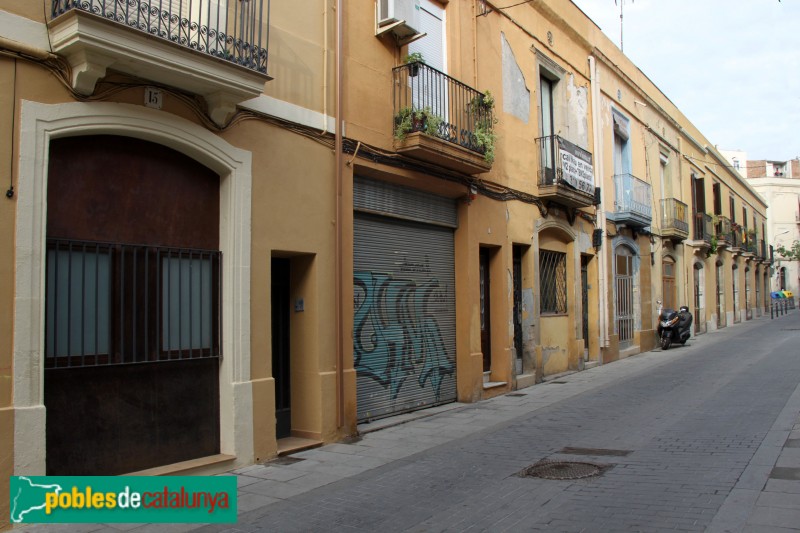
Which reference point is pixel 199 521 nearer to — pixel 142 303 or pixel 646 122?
pixel 142 303

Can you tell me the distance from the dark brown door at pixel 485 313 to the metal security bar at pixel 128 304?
246 inches

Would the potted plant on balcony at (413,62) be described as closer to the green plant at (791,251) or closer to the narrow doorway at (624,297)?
the narrow doorway at (624,297)

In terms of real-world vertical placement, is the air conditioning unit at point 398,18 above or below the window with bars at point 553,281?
above

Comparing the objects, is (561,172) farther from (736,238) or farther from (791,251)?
(791,251)

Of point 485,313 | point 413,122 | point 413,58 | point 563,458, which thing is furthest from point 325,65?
point 485,313

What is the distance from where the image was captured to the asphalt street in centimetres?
503

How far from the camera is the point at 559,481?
6.09 m

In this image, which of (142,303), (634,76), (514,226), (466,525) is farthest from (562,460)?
(634,76)

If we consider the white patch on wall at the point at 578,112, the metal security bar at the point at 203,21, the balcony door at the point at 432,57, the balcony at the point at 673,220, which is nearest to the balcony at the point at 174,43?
the metal security bar at the point at 203,21

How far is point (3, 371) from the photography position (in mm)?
5184

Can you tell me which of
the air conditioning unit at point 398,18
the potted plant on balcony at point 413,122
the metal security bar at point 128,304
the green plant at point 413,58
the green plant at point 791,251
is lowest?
the metal security bar at point 128,304

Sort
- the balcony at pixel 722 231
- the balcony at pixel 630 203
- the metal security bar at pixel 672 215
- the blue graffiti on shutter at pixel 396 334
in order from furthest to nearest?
1. the balcony at pixel 722 231
2. the metal security bar at pixel 672 215
3. the balcony at pixel 630 203
4. the blue graffiti on shutter at pixel 396 334

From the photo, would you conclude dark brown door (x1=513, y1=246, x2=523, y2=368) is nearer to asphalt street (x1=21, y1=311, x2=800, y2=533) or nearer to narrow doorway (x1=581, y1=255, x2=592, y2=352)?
asphalt street (x1=21, y1=311, x2=800, y2=533)

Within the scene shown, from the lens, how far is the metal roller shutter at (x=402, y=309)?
9.16 meters
